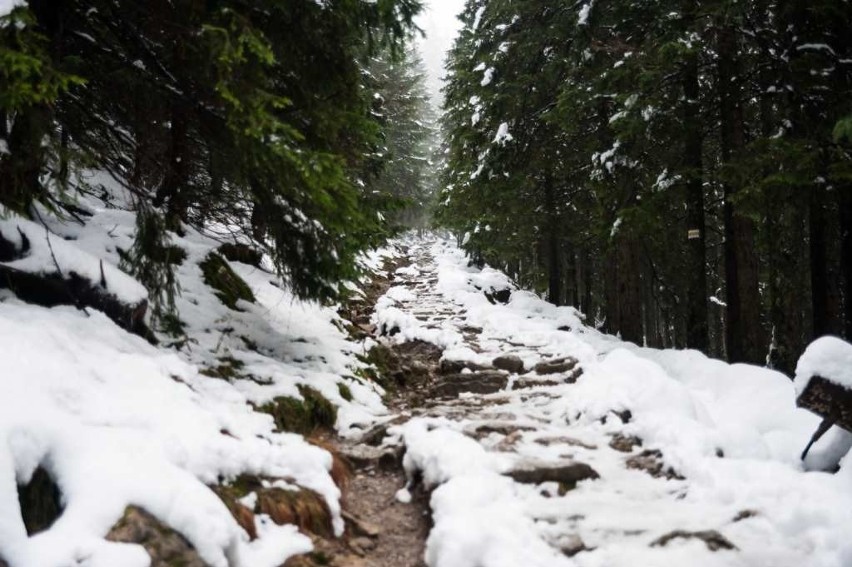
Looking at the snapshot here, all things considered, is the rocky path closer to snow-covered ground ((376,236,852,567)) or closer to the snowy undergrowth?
snow-covered ground ((376,236,852,567))

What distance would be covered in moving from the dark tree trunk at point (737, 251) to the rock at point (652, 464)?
528cm

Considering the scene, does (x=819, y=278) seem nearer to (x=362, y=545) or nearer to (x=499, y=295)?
(x=362, y=545)

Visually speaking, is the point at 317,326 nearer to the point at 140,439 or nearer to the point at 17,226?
the point at 17,226

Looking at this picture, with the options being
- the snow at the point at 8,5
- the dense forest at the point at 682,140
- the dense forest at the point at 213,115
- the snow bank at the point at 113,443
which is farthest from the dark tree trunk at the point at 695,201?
the snow at the point at 8,5

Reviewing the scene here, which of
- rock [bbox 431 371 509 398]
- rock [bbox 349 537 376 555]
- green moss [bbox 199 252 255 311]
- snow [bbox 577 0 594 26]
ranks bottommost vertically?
rock [bbox 431 371 509 398]

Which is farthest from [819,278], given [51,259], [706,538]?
[51,259]

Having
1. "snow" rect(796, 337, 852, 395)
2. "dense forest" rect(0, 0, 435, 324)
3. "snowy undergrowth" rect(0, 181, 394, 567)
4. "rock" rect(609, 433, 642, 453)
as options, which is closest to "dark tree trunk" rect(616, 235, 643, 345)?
"rock" rect(609, 433, 642, 453)

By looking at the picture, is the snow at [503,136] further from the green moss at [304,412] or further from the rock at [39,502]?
the rock at [39,502]

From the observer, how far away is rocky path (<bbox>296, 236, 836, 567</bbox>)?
3.99 meters

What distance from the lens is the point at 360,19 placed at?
22.0 feet

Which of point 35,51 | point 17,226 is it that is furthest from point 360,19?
point 17,226

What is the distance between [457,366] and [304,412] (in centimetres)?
482

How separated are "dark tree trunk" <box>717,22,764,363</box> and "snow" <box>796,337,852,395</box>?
201 inches

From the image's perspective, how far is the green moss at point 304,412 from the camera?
5.92m
